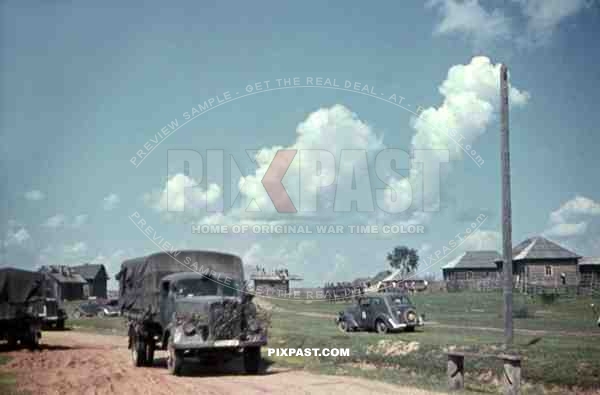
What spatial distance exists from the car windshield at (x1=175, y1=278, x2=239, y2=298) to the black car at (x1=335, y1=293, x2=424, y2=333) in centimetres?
967

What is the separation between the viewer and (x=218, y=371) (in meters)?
17.2

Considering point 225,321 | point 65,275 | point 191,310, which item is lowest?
point 65,275

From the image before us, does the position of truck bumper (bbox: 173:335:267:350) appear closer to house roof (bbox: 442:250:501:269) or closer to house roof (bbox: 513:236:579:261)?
house roof (bbox: 513:236:579:261)

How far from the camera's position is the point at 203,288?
16.8m

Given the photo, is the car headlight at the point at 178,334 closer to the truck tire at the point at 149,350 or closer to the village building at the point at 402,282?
the truck tire at the point at 149,350

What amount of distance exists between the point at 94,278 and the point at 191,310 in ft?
266

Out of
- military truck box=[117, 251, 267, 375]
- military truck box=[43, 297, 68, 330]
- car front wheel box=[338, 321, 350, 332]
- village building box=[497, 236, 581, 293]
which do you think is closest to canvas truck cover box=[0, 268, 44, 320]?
military truck box=[117, 251, 267, 375]

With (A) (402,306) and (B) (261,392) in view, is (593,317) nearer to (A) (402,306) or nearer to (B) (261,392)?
(A) (402,306)

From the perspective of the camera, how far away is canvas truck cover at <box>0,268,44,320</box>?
22.6m

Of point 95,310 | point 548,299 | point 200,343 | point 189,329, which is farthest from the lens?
point 95,310

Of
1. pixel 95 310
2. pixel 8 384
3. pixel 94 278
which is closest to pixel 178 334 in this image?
pixel 8 384

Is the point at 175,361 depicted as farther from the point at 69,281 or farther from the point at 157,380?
the point at 69,281

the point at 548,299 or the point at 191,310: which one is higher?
the point at 191,310

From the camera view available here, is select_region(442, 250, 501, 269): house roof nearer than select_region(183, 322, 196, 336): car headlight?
No
